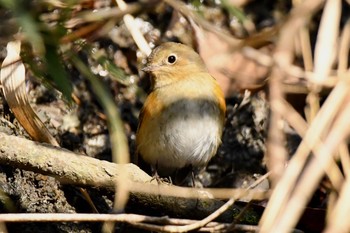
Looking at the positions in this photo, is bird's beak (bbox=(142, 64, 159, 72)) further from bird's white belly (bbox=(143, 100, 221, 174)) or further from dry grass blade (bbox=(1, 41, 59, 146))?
dry grass blade (bbox=(1, 41, 59, 146))

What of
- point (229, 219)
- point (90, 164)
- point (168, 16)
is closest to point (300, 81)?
point (229, 219)

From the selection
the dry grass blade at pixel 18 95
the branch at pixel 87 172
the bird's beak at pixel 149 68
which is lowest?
the branch at pixel 87 172

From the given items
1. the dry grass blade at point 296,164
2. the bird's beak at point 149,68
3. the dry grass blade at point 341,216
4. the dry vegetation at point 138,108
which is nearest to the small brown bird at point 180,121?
the bird's beak at point 149,68

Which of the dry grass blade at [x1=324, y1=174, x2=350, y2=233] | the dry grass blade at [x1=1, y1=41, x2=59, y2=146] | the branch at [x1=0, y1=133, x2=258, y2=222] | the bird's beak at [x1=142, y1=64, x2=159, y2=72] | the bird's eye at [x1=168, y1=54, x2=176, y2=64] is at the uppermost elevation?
the bird's eye at [x1=168, y1=54, x2=176, y2=64]

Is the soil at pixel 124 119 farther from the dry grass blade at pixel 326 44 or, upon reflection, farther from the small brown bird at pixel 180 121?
the dry grass blade at pixel 326 44

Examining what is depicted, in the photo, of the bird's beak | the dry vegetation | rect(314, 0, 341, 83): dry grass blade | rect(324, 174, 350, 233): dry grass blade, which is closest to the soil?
the dry vegetation

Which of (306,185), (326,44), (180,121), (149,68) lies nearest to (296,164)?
(306,185)

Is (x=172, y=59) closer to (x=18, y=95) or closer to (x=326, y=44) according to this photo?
(x=18, y=95)

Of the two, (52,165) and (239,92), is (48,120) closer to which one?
(52,165)
